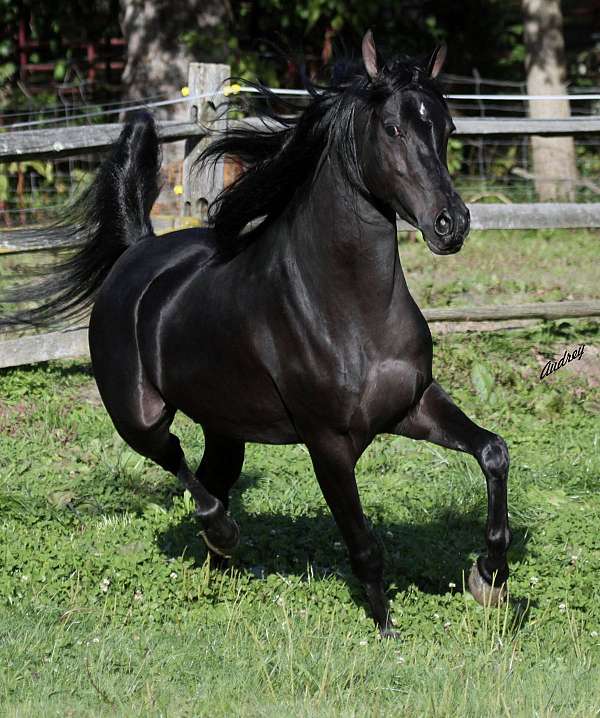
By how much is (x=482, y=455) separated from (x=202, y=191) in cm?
436

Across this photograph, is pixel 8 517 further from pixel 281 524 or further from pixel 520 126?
pixel 520 126

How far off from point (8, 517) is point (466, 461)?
2632mm

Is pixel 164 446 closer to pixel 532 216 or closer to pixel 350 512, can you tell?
pixel 350 512

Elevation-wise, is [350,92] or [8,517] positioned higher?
[350,92]

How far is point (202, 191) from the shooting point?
8180 millimetres

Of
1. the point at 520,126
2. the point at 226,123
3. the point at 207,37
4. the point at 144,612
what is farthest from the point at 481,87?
the point at 144,612

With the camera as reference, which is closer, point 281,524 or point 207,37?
point 281,524

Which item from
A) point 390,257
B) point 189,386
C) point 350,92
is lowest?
point 189,386

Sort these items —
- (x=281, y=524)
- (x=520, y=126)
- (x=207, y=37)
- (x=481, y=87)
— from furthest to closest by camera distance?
(x=481, y=87), (x=207, y=37), (x=520, y=126), (x=281, y=524)

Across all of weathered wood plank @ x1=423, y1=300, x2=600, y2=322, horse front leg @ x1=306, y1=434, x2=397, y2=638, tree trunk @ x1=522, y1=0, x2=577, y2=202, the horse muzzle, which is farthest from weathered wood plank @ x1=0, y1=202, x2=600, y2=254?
tree trunk @ x1=522, y1=0, x2=577, y2=202

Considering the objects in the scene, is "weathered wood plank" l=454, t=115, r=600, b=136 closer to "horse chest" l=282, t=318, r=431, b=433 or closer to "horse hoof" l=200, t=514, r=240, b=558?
"horse hoof" l=200, t=514, r=240, b=558

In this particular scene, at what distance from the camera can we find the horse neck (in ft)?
14.0

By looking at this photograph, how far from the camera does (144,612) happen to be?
16.6 ft

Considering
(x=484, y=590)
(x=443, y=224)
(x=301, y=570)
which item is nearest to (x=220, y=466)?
(x=301, y=570)
